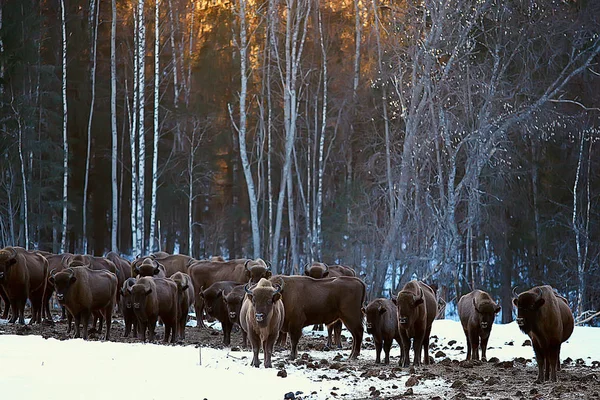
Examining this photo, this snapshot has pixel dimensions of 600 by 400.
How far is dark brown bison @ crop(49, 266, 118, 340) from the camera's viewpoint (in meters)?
16.2

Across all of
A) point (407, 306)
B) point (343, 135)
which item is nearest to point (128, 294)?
point (407, 306)

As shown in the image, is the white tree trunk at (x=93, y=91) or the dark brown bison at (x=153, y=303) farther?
the white tree trunk at (x=93, y=91)

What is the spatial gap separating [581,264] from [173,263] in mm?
15469

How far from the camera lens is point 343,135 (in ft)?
141

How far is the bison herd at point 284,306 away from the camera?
42.5 ft

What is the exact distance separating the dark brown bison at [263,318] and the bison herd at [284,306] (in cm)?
2

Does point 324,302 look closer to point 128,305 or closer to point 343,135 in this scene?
point 128,305

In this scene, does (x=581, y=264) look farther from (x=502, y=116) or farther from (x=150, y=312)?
(x=150, y=312)

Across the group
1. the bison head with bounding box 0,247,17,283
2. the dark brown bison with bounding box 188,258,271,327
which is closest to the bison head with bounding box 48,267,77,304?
the bison head with bounding box 0,247,17,283

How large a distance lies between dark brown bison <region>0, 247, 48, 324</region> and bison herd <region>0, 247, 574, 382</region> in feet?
0.07

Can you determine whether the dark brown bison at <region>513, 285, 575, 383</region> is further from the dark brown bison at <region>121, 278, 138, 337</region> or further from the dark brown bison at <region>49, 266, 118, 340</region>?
the dark brown bison at <region>49, 266, 118, 340</region>

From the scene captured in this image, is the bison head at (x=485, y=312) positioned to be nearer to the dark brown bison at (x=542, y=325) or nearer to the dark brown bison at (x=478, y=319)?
the dark brown bison at (x=478, y=319)

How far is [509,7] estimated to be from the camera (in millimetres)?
30453

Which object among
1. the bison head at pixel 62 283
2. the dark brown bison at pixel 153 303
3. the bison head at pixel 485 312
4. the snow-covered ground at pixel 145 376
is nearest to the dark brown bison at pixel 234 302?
the dark brown bison at pixel 153 303
